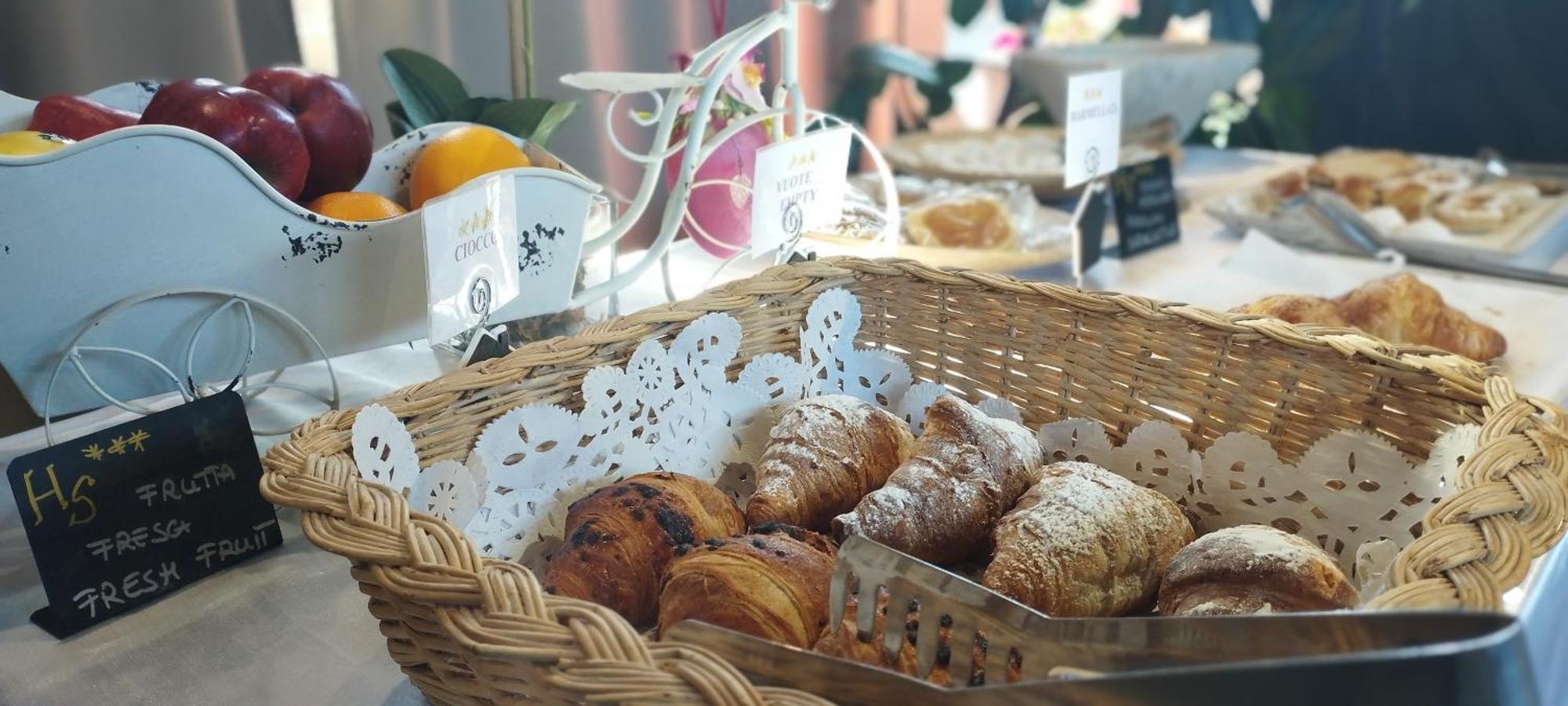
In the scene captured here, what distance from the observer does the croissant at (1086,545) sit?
72cm

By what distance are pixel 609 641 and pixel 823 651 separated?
176 mm

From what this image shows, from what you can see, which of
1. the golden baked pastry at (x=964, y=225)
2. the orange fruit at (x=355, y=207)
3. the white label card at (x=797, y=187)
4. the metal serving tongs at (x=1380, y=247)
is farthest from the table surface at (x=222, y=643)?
Result: the metal serving tongs at (x=1380, y=247)

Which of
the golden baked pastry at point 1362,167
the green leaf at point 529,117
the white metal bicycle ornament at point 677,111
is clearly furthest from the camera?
the golden baked pastry at point 1362,167

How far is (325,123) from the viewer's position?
0.93 m

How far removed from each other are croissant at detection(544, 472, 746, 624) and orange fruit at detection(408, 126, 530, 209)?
13.3 inches

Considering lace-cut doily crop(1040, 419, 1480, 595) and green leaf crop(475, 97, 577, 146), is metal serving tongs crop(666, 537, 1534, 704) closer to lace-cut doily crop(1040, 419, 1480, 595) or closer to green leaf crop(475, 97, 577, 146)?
lace-cut doily crop(1040, 419, 1480, 595)

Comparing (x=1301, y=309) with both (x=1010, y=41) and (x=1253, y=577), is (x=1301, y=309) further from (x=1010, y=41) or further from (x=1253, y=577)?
(x=1010, y=41)

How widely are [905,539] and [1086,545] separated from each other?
0.39 ft

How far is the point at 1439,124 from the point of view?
269cm

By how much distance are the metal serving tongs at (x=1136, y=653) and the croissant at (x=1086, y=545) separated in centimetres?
12

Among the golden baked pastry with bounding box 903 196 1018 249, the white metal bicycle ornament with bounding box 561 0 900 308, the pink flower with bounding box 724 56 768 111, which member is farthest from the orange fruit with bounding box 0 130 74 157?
the golden baked pastry with bounding box 903 196 1018 249

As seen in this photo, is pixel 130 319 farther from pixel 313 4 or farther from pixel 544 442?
pixel 313 4

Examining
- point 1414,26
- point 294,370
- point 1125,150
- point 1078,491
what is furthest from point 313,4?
point 1414,26

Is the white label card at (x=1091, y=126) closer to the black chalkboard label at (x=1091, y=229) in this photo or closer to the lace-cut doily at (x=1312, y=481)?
the black chalkboard label at (x=1091, y=229)
